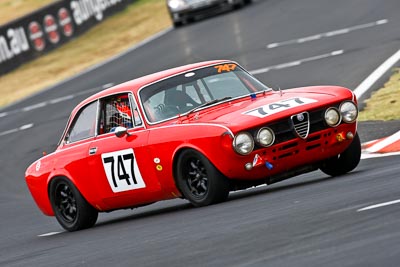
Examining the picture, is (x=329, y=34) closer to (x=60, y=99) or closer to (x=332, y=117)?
(x=60, y=99)

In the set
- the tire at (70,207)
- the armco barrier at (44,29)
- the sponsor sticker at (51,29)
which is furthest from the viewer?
the sponsor sticker at (51,29)

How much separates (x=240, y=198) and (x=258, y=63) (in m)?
13.1

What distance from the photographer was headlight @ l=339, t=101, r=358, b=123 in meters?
10.3

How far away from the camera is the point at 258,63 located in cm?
2358

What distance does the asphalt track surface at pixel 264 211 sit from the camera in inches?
278

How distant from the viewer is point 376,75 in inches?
721

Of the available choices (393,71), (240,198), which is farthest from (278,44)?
(240,198)

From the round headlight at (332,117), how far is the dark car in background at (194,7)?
2211cm

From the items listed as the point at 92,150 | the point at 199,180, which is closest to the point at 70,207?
the point at 92,150

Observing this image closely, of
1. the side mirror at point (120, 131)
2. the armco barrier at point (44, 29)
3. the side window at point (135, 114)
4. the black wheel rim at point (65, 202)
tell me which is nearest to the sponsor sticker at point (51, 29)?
the armco barrier at point (44, 29)

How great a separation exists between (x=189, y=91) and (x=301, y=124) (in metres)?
1.48

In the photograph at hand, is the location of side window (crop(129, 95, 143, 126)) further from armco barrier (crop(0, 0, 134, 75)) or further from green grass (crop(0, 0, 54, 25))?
green grass (crop(0, 0, 54, 25))

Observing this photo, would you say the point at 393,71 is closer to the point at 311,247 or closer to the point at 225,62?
the point at 225,62

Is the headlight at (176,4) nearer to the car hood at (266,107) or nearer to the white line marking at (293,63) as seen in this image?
the white line marking at (293,63)
